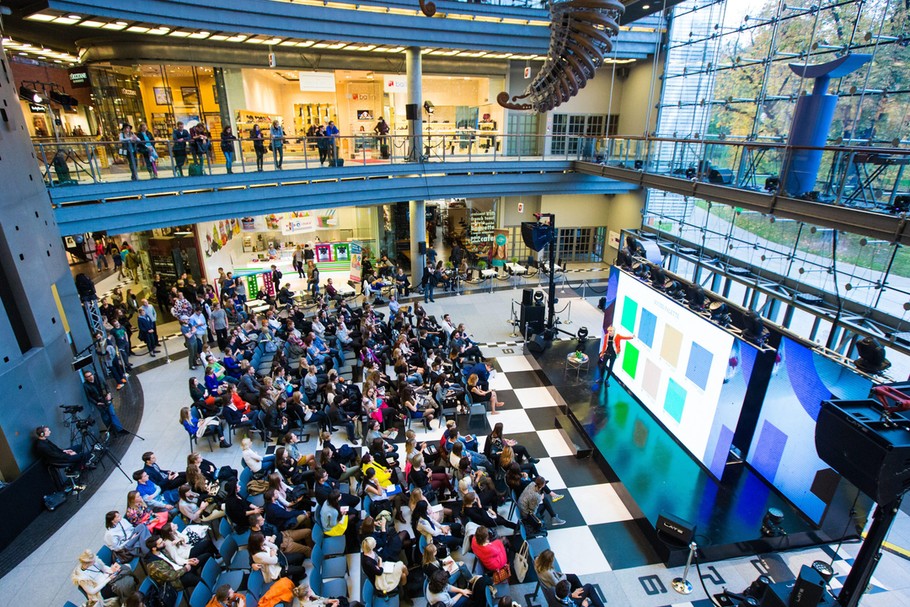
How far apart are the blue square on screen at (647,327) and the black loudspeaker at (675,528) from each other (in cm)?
349

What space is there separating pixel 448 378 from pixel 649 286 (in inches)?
174

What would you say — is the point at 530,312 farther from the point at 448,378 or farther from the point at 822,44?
the point at 822,44

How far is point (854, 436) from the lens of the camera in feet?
12.4

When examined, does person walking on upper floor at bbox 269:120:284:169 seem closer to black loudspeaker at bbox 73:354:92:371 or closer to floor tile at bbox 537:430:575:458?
black loudspeaker at bbox 73:354:92:371

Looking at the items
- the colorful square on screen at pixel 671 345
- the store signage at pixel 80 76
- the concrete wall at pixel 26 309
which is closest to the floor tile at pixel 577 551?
the colorful square on screen at pixel 671 345

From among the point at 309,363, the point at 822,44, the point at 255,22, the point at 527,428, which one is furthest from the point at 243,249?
the point at 822,44

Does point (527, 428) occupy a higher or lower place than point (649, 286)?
lower

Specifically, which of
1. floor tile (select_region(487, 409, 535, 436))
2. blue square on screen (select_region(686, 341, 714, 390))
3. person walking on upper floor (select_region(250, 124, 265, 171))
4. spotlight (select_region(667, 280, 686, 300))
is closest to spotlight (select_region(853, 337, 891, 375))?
blue square on screen (select_region(686, 341, 714, 390))

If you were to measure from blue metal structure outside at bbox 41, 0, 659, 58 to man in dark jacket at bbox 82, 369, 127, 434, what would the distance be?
745 centimetres

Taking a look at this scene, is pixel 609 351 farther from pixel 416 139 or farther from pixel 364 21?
pixel 364 21

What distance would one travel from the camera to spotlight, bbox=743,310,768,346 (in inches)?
293

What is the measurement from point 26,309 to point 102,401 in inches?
81.8

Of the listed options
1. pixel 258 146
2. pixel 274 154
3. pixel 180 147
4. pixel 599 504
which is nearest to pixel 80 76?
pixel 180 147

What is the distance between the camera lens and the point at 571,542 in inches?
263
